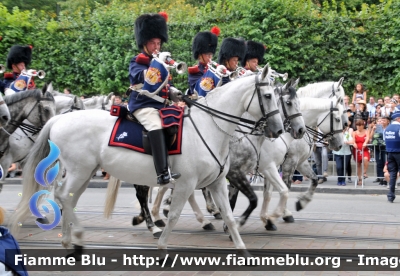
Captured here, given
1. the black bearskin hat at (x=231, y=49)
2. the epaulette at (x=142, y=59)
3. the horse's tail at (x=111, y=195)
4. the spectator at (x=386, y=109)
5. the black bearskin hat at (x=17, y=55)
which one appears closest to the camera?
the epaulette at (x=142, y=59)

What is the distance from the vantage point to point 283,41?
2031 centimetres

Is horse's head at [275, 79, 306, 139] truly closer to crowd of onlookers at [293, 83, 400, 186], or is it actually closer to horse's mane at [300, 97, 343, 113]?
horse's mane at [300, 97, 343, 113]

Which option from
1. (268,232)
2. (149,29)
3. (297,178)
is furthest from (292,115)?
(297,178)

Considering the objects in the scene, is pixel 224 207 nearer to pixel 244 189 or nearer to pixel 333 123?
pixel 244 189

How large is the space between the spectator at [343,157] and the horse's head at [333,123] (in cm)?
570

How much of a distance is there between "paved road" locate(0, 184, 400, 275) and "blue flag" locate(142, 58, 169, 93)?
88.0 inches

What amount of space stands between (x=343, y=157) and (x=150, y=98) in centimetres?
1049

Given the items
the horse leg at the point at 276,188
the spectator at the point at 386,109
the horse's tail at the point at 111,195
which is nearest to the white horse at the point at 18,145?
the horse's tail at the point at 111,195

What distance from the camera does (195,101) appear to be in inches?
325

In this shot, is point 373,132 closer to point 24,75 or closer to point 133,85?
point 24,75

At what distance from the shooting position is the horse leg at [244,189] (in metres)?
9.16

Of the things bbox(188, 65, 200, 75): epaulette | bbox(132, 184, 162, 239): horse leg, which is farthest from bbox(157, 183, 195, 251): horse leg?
bbox(188, 65, 200, 75): epaulette

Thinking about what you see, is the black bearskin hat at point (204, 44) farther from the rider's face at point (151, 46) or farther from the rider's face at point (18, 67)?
the rider's face at point (18, 67)

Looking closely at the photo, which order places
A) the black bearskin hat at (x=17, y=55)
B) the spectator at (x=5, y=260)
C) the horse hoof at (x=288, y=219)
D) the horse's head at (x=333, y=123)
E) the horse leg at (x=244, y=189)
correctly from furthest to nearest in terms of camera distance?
the black bearskin hat at (x=17, y=55), the horse's head at (x=333, y=123), the horse hoof at (x=288, y=219), the horse leg at (x=244, y=189), the spectator at (x=5, y=260)
